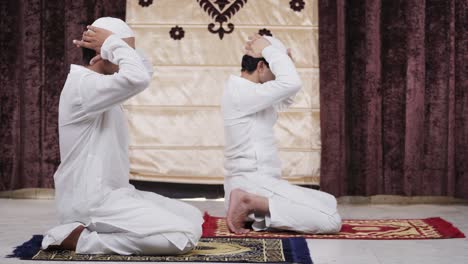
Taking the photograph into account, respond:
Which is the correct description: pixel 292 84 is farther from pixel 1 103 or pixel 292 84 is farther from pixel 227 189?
pixel 1 103

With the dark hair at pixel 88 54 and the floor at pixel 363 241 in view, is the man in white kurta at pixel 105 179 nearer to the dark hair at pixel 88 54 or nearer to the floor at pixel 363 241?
the dark hair at pixel 88 54

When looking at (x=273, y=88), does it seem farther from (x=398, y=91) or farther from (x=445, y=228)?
(x=398, y=91)

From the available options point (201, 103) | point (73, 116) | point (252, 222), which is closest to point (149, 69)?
point (73, 116)

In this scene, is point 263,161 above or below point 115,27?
below

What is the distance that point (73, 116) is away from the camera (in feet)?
9.27

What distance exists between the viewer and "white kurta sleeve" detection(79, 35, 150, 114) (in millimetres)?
2729

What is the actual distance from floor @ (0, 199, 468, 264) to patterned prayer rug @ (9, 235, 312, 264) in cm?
6

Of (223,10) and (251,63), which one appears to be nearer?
(251,63)

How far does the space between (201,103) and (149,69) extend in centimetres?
199

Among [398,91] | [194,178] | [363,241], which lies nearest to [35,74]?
[194,178]

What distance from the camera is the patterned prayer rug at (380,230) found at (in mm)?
3398

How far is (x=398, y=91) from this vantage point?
487 cm

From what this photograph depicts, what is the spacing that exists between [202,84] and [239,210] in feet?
5.59

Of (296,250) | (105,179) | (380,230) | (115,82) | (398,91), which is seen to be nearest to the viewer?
(115,82)
